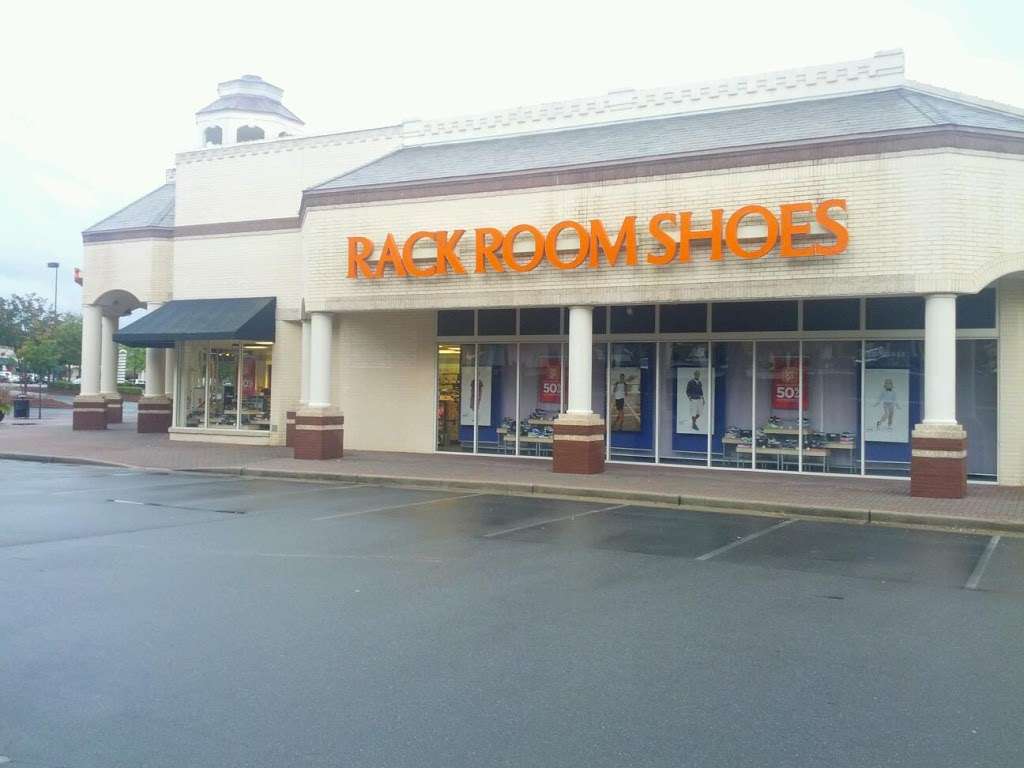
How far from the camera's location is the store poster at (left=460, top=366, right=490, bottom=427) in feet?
73.9

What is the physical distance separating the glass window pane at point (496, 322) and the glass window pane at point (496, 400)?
0.32 m

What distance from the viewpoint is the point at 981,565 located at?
32.6ft

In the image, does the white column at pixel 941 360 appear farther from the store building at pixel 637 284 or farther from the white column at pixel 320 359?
the white column at pixel 320 359

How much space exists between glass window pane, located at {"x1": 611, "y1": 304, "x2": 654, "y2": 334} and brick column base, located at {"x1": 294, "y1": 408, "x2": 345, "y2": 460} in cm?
665

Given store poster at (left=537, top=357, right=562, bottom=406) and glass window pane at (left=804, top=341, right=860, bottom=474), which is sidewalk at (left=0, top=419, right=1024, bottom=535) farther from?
store poster at (left=537, top=357, right=562, bottom=406)

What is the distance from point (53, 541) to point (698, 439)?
13421 millimetres

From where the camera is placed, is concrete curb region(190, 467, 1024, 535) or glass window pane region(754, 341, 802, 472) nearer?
concrete curb region(190, 467, 1024, 535)

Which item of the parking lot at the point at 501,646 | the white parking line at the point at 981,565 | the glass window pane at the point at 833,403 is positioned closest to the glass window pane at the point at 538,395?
the glass window pane at the point at 833,403

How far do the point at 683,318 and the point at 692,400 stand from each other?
180 centimetres

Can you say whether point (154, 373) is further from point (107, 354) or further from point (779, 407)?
point (779, 407)

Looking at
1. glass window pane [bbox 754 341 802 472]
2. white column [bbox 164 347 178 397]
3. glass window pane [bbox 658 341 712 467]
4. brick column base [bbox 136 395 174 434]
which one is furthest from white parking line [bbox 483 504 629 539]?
white column [bbox 164 347 178 397]

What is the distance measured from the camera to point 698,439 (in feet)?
66.0

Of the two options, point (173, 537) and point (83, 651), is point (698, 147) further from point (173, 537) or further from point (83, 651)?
point (83, 651)

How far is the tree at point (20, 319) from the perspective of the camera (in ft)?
232
